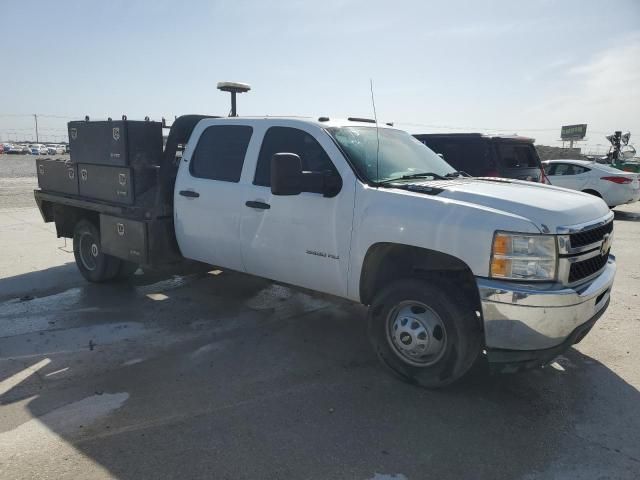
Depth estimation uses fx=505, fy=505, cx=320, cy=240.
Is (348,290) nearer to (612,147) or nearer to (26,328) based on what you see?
(26,328)

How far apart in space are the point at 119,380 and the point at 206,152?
2319 millimetres

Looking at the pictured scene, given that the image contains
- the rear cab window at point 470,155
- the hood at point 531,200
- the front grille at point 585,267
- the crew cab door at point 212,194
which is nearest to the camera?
the hood at point 531,200

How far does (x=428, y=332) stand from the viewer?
363 cm

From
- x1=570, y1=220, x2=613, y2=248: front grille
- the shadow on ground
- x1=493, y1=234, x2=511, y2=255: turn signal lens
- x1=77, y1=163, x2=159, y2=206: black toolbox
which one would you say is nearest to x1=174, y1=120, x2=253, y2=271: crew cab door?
x1=77, y1=163, x2=159, y2=206: black toolbox

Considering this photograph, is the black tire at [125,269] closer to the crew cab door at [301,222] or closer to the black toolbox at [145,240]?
the black toolbox at [145,240]

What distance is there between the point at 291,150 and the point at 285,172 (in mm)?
795

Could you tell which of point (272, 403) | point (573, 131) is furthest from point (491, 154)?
point (573, 131)

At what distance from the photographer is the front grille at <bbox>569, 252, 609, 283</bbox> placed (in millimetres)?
3331

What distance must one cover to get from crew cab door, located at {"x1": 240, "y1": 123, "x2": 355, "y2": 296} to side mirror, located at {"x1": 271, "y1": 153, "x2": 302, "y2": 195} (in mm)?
348

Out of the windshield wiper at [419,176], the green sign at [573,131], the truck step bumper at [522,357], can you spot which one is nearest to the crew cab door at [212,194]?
the windshield wiper at [419,176]

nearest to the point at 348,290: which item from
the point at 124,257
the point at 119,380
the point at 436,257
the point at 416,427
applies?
the point at 436,257

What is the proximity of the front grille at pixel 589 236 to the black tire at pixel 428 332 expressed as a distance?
81 cm

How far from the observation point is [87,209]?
612cm

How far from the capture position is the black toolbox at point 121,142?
211 inches
